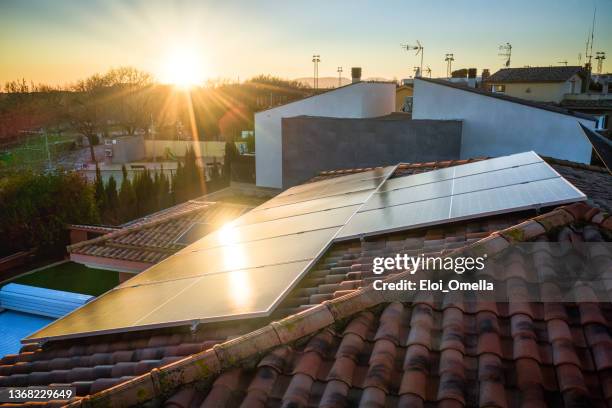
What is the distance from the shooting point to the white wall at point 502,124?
74.1 feet

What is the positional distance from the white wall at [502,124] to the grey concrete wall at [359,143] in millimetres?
1118

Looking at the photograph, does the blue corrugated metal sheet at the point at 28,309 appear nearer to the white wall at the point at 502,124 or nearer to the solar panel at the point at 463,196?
the solar panel at the point at 463,196

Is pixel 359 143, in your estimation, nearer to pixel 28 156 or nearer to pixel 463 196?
pixel 463 196

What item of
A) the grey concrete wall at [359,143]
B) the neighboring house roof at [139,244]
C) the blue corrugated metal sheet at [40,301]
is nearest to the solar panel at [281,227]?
the blue corrugated metal sheet at [40,301]

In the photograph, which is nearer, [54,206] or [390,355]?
[390,355]

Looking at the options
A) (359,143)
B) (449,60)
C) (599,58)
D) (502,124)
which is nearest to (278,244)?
(359,143)

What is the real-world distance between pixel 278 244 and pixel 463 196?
2.88 metres

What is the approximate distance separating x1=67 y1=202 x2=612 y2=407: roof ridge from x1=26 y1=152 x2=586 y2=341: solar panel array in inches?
18.1

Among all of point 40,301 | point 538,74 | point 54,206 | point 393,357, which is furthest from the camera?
point 538,74

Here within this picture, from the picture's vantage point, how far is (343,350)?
366cm

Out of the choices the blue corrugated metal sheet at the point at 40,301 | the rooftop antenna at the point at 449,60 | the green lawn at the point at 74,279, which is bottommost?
the green lawn at the point at 74,279

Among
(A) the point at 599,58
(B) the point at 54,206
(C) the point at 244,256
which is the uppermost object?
(A) the point at 599,58

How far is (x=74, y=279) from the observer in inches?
879

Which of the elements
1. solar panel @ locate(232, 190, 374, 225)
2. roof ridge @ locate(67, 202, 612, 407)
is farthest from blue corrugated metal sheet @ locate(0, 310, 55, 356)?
roof ridge @ locate(67, 202, 612, 407)
